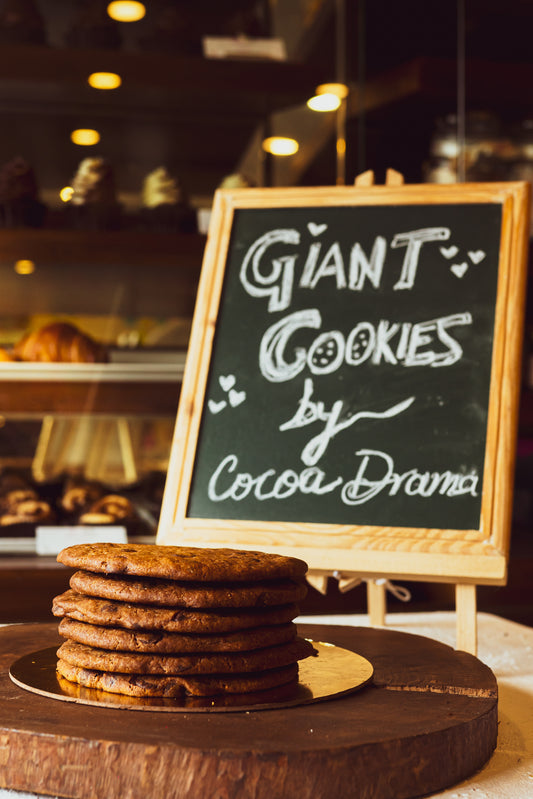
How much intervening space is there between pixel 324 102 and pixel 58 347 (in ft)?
3.90

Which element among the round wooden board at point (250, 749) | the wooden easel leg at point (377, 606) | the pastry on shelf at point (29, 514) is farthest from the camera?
the pastry on shelf at point (29, 514)

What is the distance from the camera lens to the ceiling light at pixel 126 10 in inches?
117

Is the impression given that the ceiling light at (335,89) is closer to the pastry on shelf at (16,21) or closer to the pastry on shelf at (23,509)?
the pastry on shelf at (16,21)

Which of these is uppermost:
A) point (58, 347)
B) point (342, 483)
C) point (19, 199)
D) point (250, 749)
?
point (19, 199)

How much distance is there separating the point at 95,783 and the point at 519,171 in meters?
2.78

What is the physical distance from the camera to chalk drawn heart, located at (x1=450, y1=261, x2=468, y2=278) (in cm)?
148

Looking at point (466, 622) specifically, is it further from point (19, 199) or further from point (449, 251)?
point (19, 199)

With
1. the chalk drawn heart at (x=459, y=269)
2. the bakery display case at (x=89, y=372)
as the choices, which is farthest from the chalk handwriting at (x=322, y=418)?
the bakery display case at (x=89, y=372)

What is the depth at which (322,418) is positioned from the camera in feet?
4.76

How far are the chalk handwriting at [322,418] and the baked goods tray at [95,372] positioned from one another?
4.64 ft

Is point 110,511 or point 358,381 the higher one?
point 358,381

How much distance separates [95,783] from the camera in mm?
805

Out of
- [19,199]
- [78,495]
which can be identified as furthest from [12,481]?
[19,199]

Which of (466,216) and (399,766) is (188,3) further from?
(399,766)
